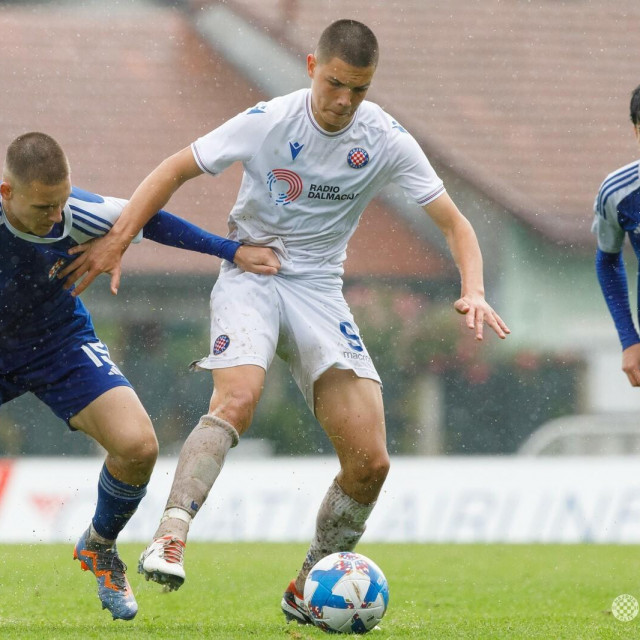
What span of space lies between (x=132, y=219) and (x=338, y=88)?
104 cm

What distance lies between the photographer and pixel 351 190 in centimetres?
588

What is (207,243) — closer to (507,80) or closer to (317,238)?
(317,238)

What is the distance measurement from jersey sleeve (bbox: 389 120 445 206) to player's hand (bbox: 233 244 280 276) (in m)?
0.71

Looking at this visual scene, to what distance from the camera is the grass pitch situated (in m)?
5.36

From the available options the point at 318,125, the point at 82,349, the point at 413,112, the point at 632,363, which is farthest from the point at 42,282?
the point at 413,112

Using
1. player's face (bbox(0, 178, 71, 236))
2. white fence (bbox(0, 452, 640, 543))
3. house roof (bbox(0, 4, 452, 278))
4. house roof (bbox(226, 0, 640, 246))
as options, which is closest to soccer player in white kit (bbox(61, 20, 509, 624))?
player's face (bbox(0, 178, 71, 236))

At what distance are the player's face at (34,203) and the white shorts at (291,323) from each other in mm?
841

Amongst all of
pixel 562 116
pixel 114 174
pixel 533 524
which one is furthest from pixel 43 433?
pixel 562 116

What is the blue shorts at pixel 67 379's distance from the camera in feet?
18.6

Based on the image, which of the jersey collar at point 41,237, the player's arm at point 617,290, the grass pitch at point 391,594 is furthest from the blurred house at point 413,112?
the jersey collar at point 41,237

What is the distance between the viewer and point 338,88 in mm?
5477

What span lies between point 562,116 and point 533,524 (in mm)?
10712

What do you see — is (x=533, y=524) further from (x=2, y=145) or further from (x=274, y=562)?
(x=2, y=145)

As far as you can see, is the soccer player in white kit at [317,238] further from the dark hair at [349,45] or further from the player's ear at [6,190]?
the player's ear at [6,190]
